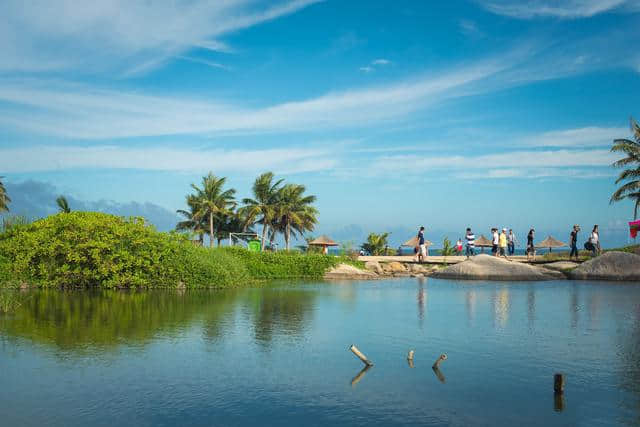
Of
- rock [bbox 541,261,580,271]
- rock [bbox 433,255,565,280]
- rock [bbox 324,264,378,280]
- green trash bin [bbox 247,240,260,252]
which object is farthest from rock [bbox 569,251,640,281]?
green trash bin [bbox 247,240,260,252]

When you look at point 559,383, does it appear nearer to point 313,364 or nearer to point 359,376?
point 359,376

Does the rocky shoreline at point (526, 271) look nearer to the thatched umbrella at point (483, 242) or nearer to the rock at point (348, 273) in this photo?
the rock at point (348, 273)

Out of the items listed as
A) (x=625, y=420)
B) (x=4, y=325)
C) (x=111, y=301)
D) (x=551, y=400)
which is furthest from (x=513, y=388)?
(x=111, y=301)

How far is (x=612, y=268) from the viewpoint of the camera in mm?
31578

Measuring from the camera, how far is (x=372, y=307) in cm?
2033

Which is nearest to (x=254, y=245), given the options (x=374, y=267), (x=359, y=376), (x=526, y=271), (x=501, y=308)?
(x=374, y=267)

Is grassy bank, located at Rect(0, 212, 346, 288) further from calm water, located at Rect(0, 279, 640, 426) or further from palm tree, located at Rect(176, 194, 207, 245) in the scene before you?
palm tree, located at Rect(176, 194, 207, 245)

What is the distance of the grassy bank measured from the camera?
85.1 ft

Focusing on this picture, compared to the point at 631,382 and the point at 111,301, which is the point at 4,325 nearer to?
the point at 111,301

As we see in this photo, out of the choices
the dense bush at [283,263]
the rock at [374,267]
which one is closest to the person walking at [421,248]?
the rock at [374,267]

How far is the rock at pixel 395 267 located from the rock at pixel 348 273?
2.66 m

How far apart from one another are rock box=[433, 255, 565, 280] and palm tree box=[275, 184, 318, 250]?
25.5 metres

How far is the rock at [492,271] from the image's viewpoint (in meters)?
32.0

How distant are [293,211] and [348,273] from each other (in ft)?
75.1
